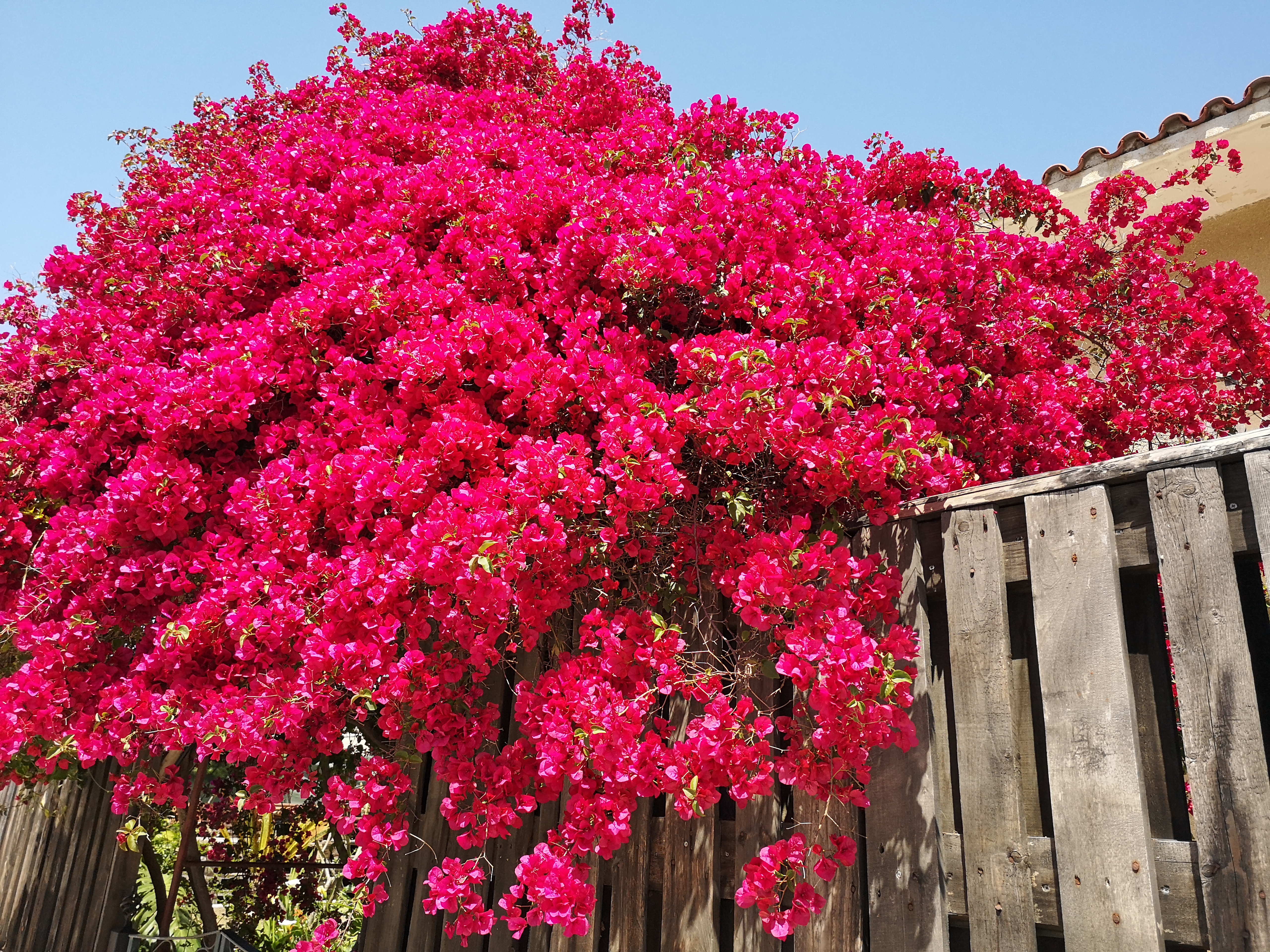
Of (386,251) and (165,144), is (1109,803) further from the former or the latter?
(165,144)

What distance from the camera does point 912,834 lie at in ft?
7.34

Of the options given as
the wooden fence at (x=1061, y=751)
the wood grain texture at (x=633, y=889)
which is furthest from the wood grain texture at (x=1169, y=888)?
the wood grain texture at (x=633, y=889)

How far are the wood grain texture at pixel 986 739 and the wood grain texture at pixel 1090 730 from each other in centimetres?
11

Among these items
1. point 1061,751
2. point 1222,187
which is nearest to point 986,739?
point 1061,751

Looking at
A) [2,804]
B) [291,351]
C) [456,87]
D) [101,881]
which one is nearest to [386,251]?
[291,351]

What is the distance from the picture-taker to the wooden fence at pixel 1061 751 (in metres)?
1.82

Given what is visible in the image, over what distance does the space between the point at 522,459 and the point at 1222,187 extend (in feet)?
21.9

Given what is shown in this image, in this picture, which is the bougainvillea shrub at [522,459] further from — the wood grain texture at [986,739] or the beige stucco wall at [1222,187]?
the beige stucco wall at [1222,187]

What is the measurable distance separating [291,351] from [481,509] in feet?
4.13

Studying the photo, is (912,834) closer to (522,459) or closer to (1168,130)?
(522,459)

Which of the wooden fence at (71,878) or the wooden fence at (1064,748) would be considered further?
the wooden fence at (71,878)

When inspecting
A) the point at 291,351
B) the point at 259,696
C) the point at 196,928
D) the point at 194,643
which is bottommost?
the point at 196,928

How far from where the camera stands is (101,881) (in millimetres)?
4680

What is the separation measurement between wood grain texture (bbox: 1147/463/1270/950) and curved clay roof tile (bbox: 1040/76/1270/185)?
535 cm
